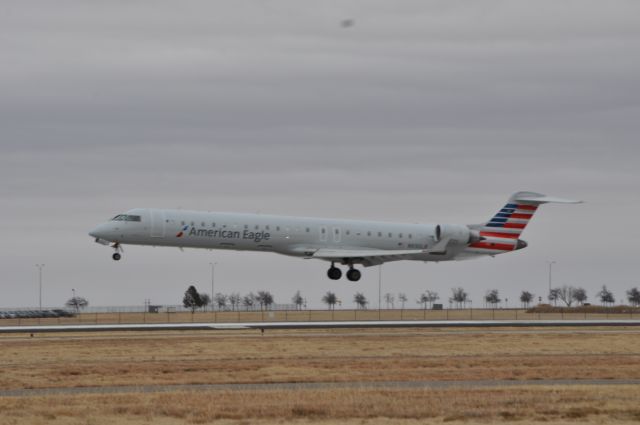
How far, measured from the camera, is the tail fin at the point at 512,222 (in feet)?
309

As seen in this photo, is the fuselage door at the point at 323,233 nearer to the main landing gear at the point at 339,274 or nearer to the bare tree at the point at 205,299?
the main landing gear at the point at 339,274

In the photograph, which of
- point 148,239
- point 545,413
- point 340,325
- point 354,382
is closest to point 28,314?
point 148,239

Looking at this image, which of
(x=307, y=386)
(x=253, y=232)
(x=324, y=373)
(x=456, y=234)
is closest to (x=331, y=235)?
(x=253, y=232)

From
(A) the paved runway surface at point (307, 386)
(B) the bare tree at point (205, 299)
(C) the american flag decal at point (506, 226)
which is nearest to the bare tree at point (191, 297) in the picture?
(B) the bare tree at point (205, 299)

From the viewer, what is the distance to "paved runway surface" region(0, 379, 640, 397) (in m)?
34.8

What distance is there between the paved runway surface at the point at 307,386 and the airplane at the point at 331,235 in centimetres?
4055

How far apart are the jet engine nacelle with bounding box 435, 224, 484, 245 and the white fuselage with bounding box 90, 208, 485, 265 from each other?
177cm

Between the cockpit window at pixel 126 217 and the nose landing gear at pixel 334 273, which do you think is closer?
the cockpit window at pixel 126 217

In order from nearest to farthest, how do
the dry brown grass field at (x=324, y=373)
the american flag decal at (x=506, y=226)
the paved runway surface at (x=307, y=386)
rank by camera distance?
1. the dry brown grass field at (x=324, y=373)
2. the paved runway surface at (x=307, y=386)
3. the american flag decal at (x=506, y=226)

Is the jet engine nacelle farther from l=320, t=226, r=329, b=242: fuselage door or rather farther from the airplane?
l=320, t=226, r=329, b=242: fuselage door

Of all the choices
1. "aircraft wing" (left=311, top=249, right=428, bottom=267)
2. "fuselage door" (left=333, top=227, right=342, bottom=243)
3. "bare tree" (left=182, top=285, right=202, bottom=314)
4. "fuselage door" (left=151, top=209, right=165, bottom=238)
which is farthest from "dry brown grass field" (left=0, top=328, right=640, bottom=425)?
"bare tree" (left=182, top=285, right=202, bottom=314)

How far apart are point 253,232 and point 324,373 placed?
39.1 metres

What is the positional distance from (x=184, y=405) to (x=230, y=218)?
48.1 m

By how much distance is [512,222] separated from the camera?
9569 cm
